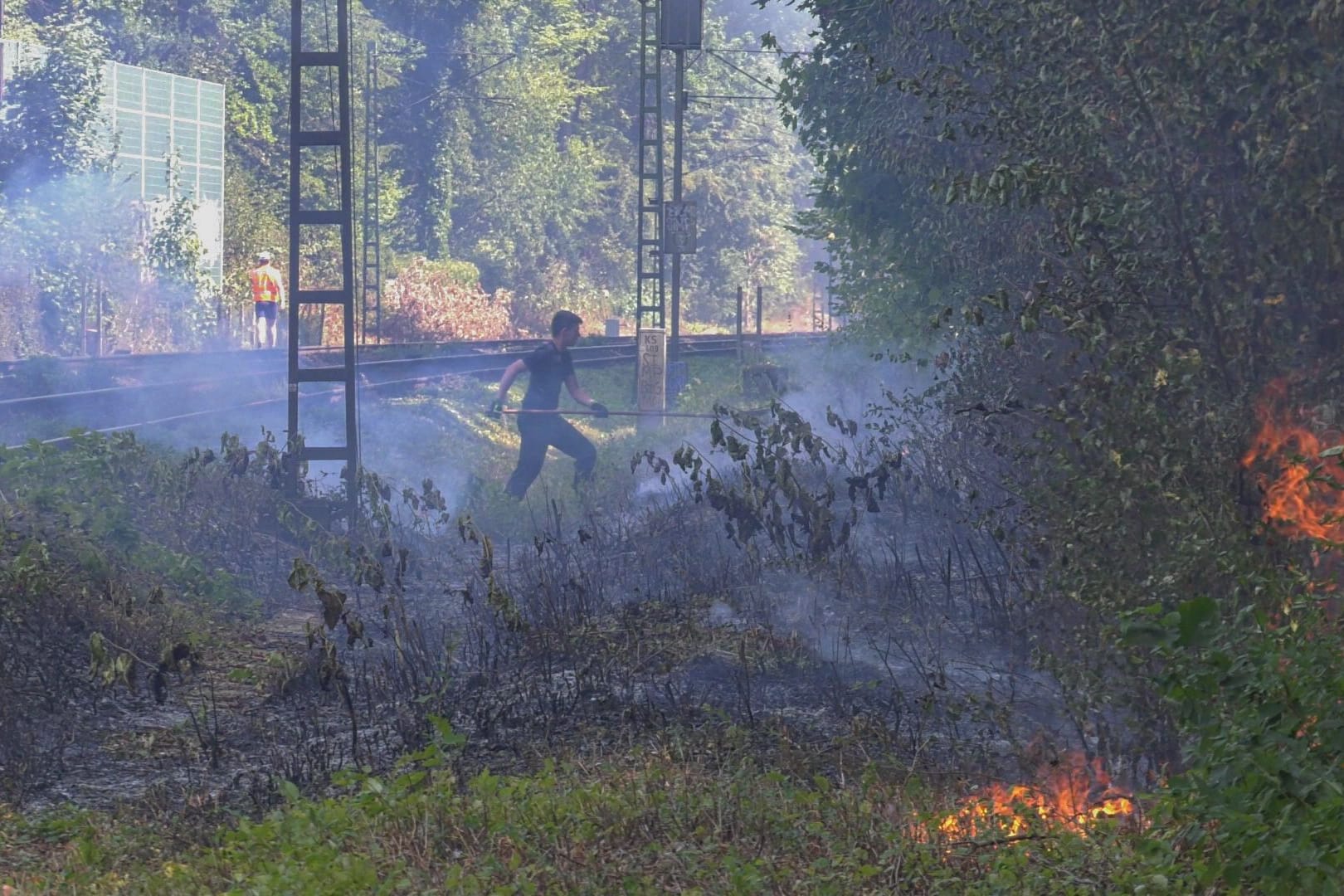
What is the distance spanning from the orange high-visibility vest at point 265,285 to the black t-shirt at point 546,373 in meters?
16.8

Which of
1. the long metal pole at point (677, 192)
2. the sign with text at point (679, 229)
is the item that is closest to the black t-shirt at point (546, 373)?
the sign with text at point (679, 229)

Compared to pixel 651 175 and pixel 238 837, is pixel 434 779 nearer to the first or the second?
pixel 238 837

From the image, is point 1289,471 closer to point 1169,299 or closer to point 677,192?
point 1169,299

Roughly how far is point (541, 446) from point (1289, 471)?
1119 cm

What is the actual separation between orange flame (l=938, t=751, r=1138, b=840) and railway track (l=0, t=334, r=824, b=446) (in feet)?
44.8

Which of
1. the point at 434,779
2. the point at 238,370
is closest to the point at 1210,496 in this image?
the point at 434,779

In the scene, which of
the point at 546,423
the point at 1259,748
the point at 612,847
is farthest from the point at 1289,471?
the point at 546,423

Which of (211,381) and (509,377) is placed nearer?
(509,377)

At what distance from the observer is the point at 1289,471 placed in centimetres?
513

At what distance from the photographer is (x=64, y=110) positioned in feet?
107

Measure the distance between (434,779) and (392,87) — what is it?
45.5 m

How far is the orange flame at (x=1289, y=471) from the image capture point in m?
4.98

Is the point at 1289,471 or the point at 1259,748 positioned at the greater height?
the point at 1289,471

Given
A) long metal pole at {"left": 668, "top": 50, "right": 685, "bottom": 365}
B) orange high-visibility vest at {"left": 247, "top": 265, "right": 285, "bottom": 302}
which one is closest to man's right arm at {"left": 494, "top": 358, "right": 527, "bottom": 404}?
long metal pole at {"left": 668, "top": 50, "right": 685, "bottom": 365}
